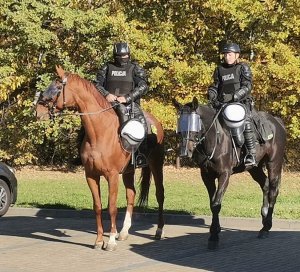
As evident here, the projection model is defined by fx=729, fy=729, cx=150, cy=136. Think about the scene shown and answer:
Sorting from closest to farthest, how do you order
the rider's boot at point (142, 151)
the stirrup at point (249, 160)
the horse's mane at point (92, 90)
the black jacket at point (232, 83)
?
the horse's mane at point (92, 90) → the black jacket at point (232, 83) → the rider's boot at point (142, 151) → the stirrup at point (249, 160)

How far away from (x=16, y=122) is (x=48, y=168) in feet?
9.01

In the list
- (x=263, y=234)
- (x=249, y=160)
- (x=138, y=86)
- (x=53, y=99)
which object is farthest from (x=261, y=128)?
(x=53, y=99)

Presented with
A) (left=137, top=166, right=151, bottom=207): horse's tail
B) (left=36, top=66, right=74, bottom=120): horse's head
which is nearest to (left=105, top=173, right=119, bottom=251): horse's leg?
(left=36, top=66, right=74, bottom=120): horse's head

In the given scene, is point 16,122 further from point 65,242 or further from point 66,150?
point 65,242

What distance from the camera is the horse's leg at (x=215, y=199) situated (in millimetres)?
11547

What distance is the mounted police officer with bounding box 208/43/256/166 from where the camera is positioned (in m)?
12.3

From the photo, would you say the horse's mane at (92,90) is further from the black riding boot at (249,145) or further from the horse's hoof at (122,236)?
the black riding boot at (249,145)

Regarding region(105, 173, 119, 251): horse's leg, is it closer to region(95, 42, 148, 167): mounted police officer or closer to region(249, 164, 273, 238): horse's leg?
region(95, 42, 148, 167): mounted police officer

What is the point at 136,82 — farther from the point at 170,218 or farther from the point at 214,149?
the point at 170,218

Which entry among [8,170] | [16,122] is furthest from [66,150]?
[8,170]

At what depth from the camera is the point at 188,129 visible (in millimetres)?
11297

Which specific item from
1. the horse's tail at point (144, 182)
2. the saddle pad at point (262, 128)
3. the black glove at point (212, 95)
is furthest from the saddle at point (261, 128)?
the horse's tail at point (144, 182)

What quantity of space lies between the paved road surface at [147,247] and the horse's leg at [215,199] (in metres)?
0.19

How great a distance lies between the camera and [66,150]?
29.7 meters
